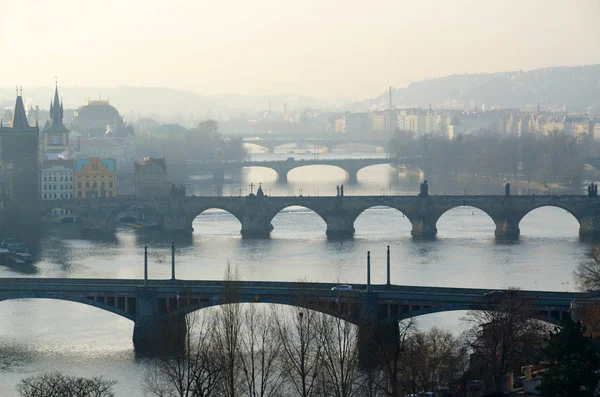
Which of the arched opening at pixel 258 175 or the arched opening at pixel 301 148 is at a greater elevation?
the arched opening at pixel 301 148

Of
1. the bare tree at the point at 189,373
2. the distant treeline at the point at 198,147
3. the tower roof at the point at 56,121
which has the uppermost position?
the tower roof at the point at 56,121

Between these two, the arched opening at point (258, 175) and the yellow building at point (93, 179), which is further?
the arched opening at point (258, 175)

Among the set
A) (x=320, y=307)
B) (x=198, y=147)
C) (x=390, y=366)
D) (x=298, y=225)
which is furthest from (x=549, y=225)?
(x=198, y=147)

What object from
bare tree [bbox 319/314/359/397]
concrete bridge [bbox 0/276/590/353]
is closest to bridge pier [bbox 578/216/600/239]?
concrete bridge [bbox 0/276/590/353]

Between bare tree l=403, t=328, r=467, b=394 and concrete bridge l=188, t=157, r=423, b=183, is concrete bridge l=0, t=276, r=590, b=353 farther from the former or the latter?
concrete bridge l=188, t=157, r=423, b=183

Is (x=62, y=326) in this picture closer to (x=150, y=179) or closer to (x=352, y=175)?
(x=150, y=179)

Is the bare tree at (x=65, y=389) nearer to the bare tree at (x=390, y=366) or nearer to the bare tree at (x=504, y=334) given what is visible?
the bare tree at (x=390, y=366)

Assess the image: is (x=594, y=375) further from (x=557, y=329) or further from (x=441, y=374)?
(x=441, y=374)

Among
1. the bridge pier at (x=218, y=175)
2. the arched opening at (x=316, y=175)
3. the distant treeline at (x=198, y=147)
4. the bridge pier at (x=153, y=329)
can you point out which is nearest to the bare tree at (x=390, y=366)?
the bridge pier at (x=153, y=329)
